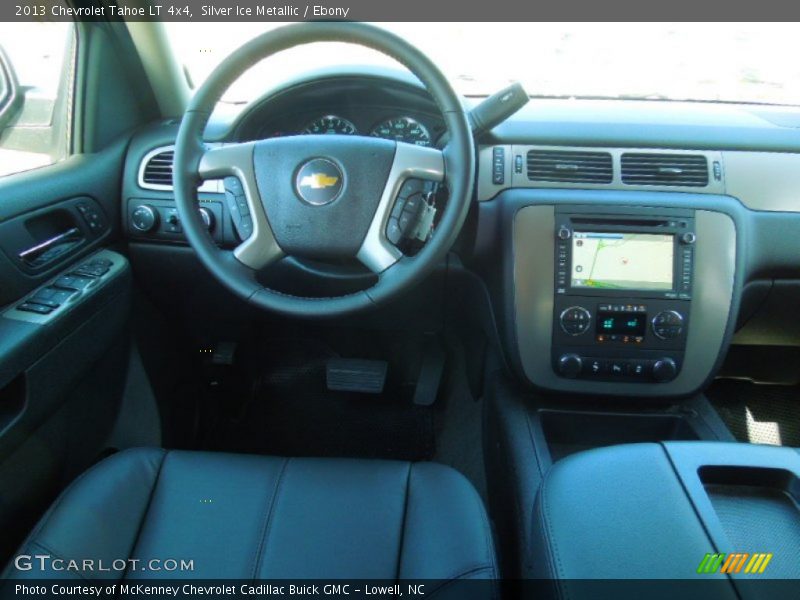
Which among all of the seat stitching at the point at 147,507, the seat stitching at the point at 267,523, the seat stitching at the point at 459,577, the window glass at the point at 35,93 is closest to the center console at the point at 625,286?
the seat stitching at the point at 459,577

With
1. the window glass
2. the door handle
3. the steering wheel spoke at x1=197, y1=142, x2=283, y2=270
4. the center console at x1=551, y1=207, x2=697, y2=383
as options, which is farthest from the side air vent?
the window glass

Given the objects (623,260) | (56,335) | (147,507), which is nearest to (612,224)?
(623,260)

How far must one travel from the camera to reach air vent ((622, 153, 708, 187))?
62.4 inches

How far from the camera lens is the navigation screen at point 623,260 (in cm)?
152

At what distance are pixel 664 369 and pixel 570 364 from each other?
23cm

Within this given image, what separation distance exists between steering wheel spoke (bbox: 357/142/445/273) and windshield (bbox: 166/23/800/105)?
0.47 metres

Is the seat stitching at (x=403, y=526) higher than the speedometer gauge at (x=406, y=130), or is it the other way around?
the speedometer gauge at (x=406, y=130)

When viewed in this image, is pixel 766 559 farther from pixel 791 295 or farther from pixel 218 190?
pixel 218 190

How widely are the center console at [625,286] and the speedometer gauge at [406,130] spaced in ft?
1.47

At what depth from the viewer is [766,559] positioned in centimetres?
84

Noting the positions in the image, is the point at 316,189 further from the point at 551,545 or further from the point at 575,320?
the point at 551,545

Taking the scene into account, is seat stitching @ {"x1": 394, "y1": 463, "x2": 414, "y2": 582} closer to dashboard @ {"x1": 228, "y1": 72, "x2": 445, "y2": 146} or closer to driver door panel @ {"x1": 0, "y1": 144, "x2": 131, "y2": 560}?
driver door panel @ {"x1": 0, "y1": 144, "x2": 131, "y2": 560}

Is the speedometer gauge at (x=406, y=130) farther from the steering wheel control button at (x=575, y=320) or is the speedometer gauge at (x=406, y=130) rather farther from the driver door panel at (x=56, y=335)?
the driver door panel at (x=56, y=335)

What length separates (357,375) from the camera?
2174 mm
